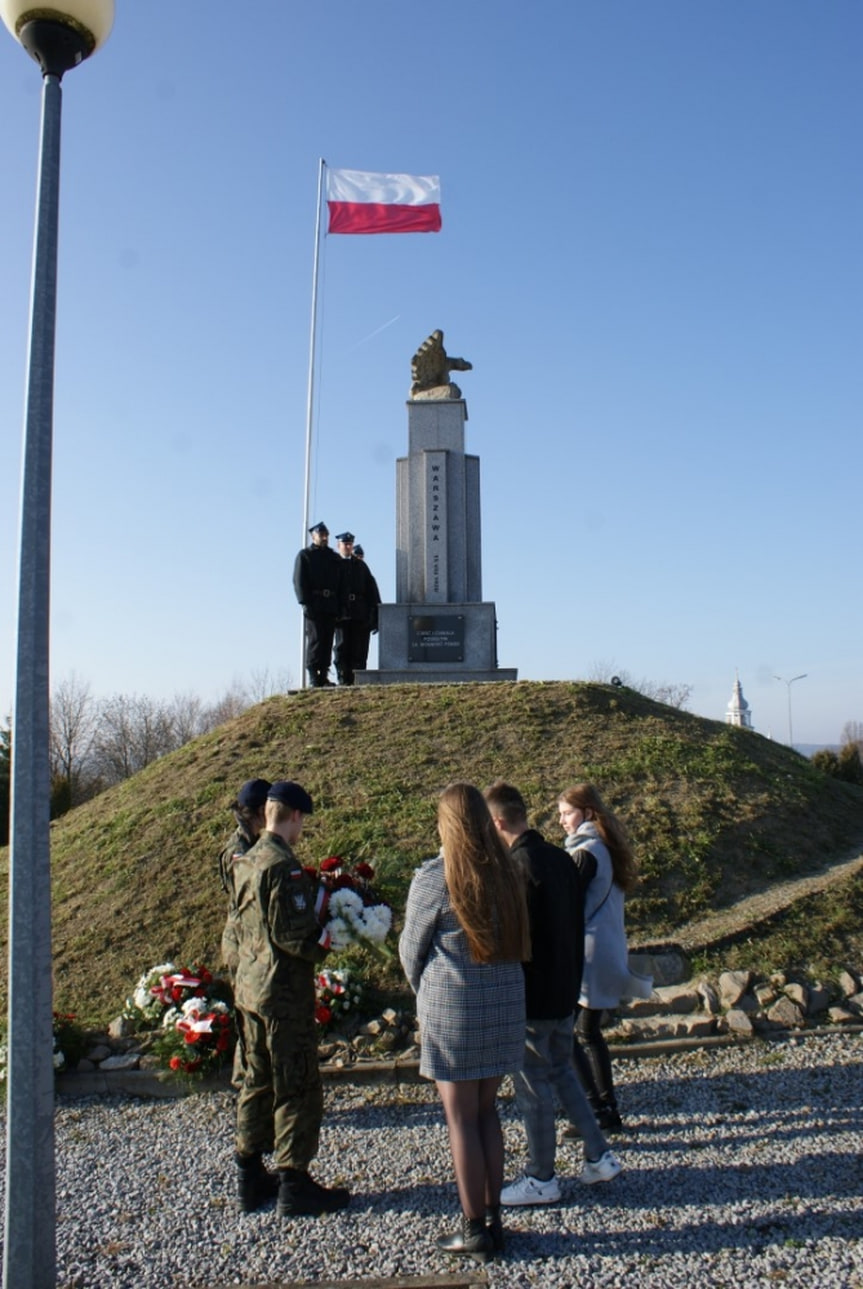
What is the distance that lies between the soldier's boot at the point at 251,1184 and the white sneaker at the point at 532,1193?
1102 millimetres

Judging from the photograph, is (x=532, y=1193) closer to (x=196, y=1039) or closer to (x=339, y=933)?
(x=339, y=933)

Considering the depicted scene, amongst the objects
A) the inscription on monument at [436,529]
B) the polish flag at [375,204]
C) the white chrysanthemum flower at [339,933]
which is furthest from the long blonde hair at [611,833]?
the polish flag at [375,204]

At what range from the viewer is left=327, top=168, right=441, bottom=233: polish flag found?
18812 mm

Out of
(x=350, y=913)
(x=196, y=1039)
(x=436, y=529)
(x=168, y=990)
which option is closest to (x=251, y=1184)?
(x=350, y=913)

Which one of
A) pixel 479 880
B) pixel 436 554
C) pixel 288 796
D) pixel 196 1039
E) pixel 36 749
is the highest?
pixel 436 554

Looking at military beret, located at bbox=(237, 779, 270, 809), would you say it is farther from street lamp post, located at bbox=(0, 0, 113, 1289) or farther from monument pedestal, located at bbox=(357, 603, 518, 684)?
monument pedestal, located at bbox=(357, 603, 518, 684)

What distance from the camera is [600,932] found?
17.0 ft

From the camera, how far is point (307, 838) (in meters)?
9.36

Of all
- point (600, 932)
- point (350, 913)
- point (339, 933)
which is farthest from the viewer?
point (350, 913)

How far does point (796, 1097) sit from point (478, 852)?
3074 millimetres

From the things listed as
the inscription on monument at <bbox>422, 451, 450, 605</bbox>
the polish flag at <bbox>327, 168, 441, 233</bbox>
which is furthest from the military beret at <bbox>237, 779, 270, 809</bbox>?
the polish flag at <bbox>327, 168, 441, 233</bbox>

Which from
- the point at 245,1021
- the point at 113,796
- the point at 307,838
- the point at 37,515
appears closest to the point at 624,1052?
A: the point at 245,1021

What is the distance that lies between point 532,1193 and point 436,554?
11721 millimetres

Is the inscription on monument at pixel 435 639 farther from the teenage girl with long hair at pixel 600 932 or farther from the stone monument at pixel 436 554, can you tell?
the teenage girl with long hair at pixel 600 932
